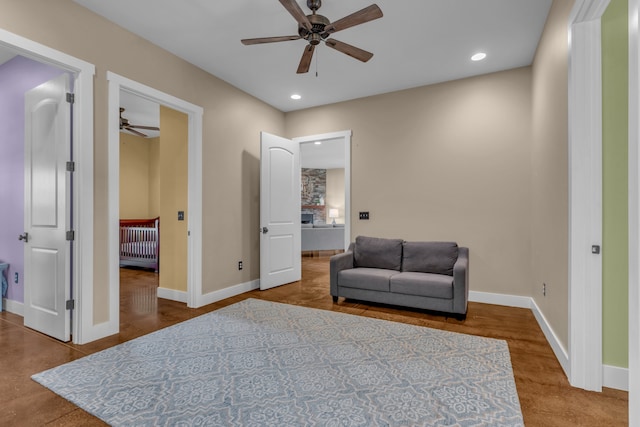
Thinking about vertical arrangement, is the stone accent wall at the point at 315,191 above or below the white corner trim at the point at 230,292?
above

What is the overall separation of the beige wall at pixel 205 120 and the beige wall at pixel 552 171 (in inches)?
138

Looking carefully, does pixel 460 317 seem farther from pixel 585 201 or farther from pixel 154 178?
pixel 154 178

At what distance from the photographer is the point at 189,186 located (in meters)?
3.79

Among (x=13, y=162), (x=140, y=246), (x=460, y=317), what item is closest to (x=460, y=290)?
(x=460, y=317)

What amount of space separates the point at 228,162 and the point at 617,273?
3.94 m

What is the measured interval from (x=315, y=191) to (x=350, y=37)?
9118 mm

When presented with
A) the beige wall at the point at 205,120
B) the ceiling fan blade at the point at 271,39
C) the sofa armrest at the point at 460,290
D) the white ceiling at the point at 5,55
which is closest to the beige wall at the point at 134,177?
the white ceiling at the point at 5,55

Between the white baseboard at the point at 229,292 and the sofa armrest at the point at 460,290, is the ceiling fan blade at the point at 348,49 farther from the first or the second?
the white baseboard at the point at 229,292

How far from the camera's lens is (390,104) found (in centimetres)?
450

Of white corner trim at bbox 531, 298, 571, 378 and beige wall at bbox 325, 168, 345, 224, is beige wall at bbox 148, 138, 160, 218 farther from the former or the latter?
white corner trim at bbox 531, 298, 571, 378

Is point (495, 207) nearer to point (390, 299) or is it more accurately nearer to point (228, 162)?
point (390, 299)

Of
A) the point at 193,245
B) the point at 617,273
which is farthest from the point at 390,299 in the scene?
the point at 193,245

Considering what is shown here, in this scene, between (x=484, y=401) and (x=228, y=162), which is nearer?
(x=484, y=401)

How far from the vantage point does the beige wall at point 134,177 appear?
7172 millimetres
